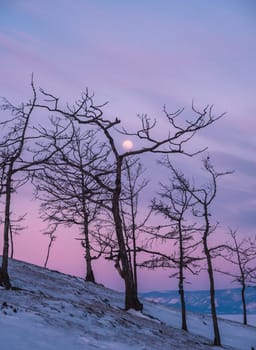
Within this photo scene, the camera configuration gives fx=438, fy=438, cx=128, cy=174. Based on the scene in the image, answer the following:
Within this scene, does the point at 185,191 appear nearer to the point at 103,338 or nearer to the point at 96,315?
the point at 96,315

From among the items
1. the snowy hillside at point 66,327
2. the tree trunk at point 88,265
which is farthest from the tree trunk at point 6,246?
the tree trunk at point 88,265

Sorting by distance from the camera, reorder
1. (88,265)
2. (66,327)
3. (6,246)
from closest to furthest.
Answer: (66,327) → (6,246) → (88,265)

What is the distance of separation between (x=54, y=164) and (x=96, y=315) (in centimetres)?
821

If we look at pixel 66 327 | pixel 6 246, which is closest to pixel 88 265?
pixel 6 246

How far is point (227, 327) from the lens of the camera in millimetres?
33875

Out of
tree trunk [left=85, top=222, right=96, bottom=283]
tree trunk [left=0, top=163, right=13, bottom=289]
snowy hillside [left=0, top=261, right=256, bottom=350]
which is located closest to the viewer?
snowy hillside [left=0, top=261, right=256, bottom=350]

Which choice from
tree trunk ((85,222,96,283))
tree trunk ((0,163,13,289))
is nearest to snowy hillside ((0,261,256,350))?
tree trunk ((0,163,13,289))

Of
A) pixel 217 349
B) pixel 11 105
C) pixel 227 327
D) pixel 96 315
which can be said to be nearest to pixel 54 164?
pixel 11 105

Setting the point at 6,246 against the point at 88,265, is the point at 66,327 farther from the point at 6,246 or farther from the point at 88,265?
the point at 88,265

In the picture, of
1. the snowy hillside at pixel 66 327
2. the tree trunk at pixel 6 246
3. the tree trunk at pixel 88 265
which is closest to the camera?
the snowy hillside at pixel 66 327

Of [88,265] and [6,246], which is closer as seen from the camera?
[6,246]

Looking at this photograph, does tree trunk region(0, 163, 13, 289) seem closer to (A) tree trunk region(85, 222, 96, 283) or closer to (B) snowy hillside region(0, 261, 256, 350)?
(B) snowy hillside region(0, 261, 256, 350)

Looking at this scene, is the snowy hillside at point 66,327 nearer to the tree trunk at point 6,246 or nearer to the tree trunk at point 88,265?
the tree trunk at point 6,246

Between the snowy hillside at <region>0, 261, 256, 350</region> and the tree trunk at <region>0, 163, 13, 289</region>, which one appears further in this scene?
the tree trunk at <region>0, 163, 13, 289</region>
